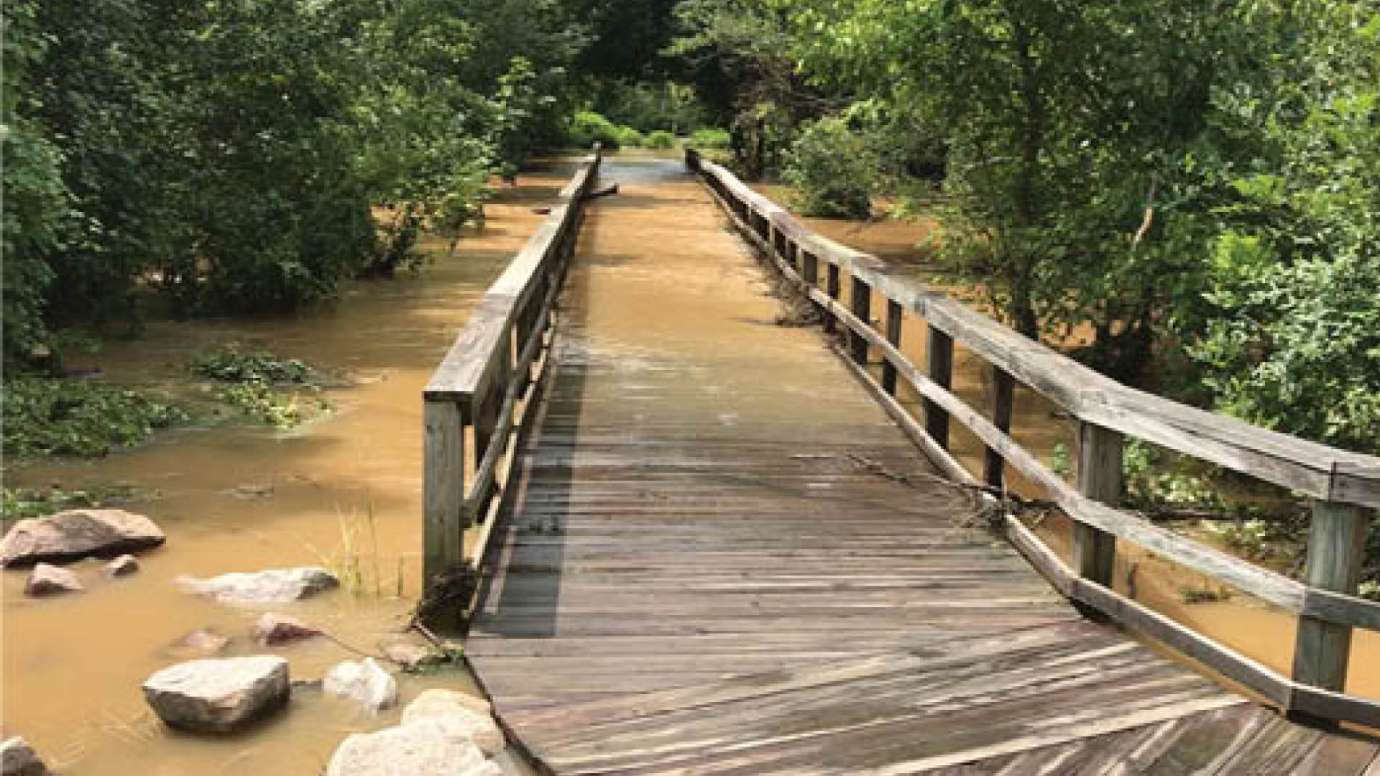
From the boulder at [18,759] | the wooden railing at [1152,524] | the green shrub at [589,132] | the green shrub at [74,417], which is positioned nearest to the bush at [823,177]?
the green shrub at [74,417]

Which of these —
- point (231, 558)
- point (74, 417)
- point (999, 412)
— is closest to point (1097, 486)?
point (999, 412)

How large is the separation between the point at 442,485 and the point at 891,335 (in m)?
4.56

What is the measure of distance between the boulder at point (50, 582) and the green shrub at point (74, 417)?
2223 millimetres

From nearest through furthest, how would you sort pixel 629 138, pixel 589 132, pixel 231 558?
pixel 231 558
pixel 589 132
pixel 629 138

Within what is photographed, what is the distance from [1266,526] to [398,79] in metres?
11.2

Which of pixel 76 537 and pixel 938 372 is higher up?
pixel 938 372

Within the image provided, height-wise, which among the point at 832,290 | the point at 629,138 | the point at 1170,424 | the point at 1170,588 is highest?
the point at 629,138

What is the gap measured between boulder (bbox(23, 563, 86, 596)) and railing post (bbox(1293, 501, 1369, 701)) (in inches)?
180

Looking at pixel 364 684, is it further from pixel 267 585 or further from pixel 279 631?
pixel 267 585

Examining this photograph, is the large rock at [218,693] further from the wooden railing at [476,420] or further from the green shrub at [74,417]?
the green shrub at [74,417]

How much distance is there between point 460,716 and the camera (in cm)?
399

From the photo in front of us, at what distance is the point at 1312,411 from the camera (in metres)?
6.71

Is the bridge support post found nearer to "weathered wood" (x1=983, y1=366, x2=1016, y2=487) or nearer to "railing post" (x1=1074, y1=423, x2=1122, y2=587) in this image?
"weathered wood" (x1=983, y1=366, x2=1016, y2=487)

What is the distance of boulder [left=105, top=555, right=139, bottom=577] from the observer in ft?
18.9
